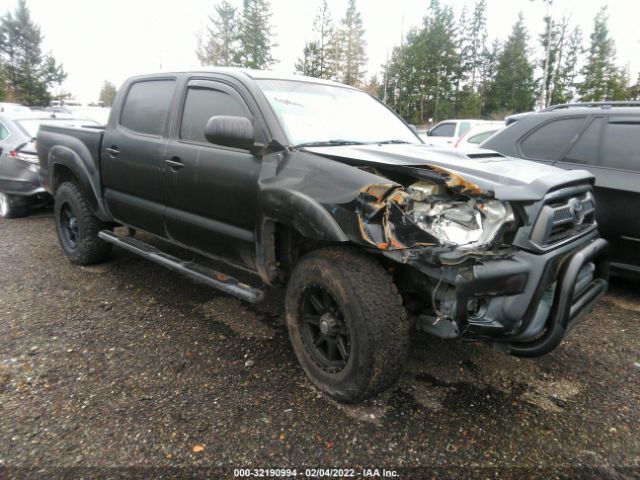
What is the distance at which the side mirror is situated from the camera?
8.75 feet

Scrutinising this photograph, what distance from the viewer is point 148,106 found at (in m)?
3.81

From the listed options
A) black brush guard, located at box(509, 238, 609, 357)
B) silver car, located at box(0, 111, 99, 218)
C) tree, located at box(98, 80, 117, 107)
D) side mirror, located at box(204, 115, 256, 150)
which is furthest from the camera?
tree, located at box(98, 80, 117, 107)

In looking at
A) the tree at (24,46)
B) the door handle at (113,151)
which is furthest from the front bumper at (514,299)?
the tree at (24,46)

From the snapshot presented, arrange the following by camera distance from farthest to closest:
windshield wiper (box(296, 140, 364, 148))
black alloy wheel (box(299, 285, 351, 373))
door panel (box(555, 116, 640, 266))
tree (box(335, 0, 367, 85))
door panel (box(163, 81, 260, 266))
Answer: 1. tree (box(335, 0, 367, 85))
2. door panel (box(555, 116, 640, 266))
3. door panel (box(163, 81, 260, 266))
4. windshield wiper (box(296, 140, 364, 148))
5. black alloy wheel (box(299, 285, 351, 373))

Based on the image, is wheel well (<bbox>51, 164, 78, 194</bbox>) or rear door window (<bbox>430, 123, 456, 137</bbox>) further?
rear door window (<bbox>430, 123, 456, 137</bbox>)

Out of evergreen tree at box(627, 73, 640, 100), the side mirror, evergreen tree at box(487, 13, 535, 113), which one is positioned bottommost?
the side mirror

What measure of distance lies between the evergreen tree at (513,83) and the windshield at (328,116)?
44.7 metres

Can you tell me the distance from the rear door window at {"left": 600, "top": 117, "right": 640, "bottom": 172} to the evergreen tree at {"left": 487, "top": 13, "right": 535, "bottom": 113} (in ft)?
143

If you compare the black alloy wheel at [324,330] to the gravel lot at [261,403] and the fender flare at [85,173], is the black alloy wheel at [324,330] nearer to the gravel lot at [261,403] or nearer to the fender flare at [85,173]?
the gravel lot at [261,403]

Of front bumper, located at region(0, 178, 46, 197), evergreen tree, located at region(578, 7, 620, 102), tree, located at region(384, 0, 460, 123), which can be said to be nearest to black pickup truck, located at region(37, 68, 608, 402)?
front bumper, located at region(0, 178, 46, 197)

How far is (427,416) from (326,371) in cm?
61

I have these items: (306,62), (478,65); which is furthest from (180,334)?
(478,65)

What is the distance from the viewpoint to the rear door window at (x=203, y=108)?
3072 millimetres

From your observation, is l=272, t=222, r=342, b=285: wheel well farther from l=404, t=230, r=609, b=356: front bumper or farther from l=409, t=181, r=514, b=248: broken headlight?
l=404, t=230, r=609, b=356: front bumper
